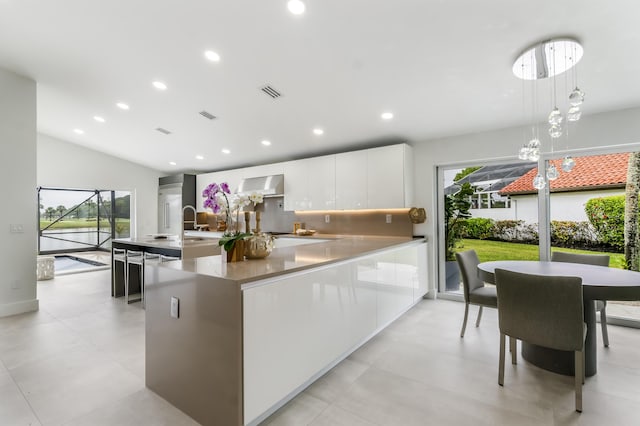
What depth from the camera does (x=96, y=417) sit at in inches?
71.2

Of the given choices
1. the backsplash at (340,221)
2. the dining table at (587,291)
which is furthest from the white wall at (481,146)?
the dining table at (587,291)

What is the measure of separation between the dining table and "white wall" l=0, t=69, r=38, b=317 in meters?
5.42

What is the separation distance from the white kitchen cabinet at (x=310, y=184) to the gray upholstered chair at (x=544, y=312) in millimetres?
2986

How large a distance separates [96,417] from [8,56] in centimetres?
416

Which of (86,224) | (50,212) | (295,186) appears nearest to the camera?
(295,186)

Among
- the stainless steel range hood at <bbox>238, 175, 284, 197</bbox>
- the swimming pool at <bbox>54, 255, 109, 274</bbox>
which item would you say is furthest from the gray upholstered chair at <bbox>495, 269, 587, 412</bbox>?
the swimming pool at <bbox>54, 255, 109, 274</bbox>

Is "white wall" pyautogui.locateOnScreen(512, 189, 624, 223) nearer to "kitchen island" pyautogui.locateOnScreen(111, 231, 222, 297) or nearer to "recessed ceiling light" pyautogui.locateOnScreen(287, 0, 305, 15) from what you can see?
"recessed ceiling light" pyautogui.locateOnScreen(287, 0, 305, 15)

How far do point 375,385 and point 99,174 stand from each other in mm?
7518

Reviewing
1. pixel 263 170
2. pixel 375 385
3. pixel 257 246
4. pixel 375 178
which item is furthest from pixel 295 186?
pixel 375 385

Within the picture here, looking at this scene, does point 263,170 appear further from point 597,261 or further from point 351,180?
point 597,261

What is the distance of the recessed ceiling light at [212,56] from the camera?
9.51ft

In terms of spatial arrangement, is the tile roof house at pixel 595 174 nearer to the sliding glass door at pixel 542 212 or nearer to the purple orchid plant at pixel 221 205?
the sliding glass door at pixel 542 212

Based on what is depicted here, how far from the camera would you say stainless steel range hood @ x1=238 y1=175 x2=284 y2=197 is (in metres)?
5.45

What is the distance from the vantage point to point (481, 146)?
13.1 ft
